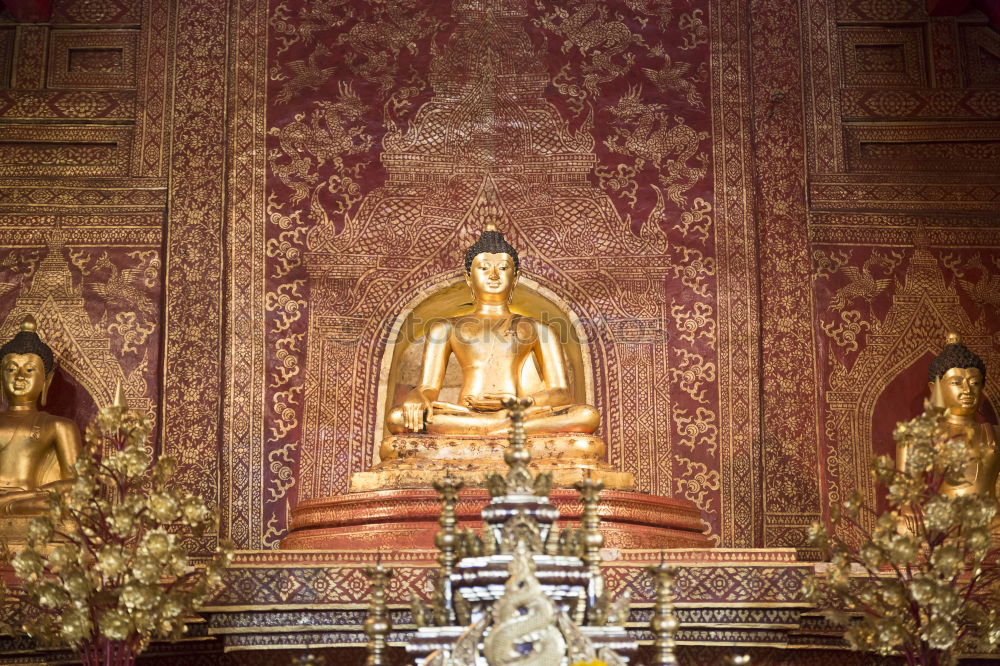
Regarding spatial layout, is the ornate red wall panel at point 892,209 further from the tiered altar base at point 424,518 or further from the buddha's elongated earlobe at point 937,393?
the tiered altar base at point 424,518

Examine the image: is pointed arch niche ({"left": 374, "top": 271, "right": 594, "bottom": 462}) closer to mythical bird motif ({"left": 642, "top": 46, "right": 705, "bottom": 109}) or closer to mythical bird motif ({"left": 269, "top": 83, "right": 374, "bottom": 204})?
mythical bird motif ({"left": 269, "top": 83, "right": 374, "bottom": 204})

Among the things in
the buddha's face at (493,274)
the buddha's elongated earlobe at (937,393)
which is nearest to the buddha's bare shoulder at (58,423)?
the buddha's face at (493,274)

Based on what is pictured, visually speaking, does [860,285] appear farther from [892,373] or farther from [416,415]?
[416,415]

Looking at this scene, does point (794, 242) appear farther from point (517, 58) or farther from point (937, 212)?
point (517, 58)

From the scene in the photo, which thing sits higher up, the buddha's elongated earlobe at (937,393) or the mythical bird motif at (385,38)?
the mythical bird motif at (385,38)

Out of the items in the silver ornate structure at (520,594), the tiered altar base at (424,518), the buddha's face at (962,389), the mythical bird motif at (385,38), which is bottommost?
the silver ornate structure at (520,594)

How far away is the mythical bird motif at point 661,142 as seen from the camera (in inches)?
343

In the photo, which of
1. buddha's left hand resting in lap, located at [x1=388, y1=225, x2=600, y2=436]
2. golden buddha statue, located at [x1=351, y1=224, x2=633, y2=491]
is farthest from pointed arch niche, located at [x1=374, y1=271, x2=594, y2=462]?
buddha's left hand resting in lap, located at [x1=388, y1=225, x2=600, y2=436]

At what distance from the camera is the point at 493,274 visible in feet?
26.2

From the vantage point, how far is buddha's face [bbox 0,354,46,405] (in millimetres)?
7805

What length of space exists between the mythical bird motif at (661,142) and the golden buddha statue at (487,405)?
1.12 meters

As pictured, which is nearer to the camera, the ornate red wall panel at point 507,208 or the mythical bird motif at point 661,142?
the ornate red wall panel at point 507,208

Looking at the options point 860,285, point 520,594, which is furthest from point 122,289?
point 520,594

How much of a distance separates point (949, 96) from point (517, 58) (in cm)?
262
